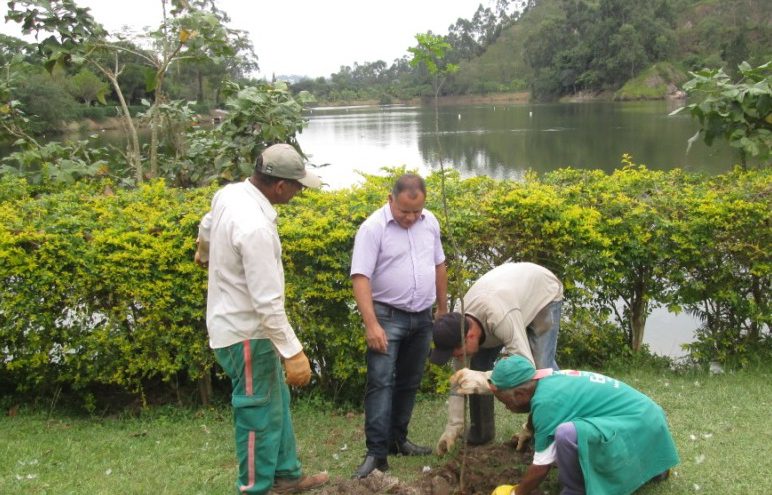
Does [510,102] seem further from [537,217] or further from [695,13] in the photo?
[537,217]

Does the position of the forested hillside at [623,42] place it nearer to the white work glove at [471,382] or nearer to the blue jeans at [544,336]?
the blue jeans at [544,336]

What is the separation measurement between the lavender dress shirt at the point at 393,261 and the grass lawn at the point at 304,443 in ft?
3.31

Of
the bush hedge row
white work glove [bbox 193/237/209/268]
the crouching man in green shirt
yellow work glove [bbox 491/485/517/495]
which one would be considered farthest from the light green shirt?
white work glove [bbox 193/237/209/268]

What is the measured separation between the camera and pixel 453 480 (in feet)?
12.5

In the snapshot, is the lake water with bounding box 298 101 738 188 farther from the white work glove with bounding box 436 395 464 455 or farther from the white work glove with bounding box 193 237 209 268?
the white work glove with bounding box 193 237 209 268

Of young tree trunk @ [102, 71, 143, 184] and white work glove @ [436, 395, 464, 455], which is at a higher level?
young tree trunk @ [102, 71, 143, 184]

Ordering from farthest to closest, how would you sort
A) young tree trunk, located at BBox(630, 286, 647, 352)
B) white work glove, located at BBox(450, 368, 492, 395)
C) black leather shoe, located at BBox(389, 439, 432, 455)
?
young tree trunk, located at BBox(630, 286, 647, 352) → black leather shoe, located at BBox(389, 439, 432, 455) → white work glove, located at BBox(450, 368, 492, 395)

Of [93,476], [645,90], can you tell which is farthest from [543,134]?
[645,90]

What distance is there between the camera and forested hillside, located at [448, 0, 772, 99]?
81.8m

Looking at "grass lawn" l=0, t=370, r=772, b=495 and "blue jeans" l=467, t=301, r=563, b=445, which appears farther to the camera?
"blue jeans" l=467, t=301, r=563, b=445

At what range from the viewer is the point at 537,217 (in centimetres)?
532

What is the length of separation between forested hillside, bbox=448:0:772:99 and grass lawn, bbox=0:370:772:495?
236 ft

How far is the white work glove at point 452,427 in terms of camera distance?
424 centimetres

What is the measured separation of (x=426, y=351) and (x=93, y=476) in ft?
6.74
